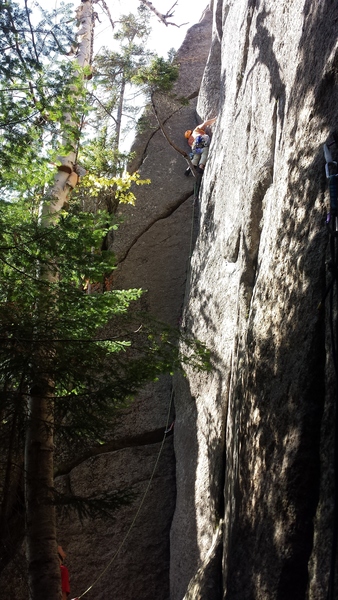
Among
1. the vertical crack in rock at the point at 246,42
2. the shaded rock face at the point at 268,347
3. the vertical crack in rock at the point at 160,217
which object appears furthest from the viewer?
the vertical crack in rock at the point at 160,217

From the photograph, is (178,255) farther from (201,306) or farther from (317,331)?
(317,331)

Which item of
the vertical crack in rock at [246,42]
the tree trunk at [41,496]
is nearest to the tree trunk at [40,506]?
the tree trunk at [41,496]

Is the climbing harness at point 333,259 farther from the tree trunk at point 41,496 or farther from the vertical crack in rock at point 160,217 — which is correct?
the vertical crack in rock at point 160,217

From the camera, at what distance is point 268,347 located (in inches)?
209

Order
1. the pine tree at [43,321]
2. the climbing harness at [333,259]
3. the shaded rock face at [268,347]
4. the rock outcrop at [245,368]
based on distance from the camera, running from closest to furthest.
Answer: the climbing harness at [333,259] < the shaded rock face at [268,347] < the rock outcrop at [245,368] < the pine tree at [43,321]

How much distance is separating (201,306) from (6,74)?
449 centimetres

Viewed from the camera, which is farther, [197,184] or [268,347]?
[197,184]

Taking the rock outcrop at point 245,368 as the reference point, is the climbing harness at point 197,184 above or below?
above

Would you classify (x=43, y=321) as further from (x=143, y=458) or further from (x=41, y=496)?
(x=143, y=458)

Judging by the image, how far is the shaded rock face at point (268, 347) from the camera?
4367mm

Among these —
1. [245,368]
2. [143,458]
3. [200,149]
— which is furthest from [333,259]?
[200,149]

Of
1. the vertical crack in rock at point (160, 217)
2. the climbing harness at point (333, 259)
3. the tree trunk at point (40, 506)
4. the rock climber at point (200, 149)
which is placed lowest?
the tree trunk at point (40, 506)

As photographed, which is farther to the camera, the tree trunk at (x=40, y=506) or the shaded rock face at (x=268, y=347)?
the tree trunk at (x=40, y=506)

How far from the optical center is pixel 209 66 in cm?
1520
